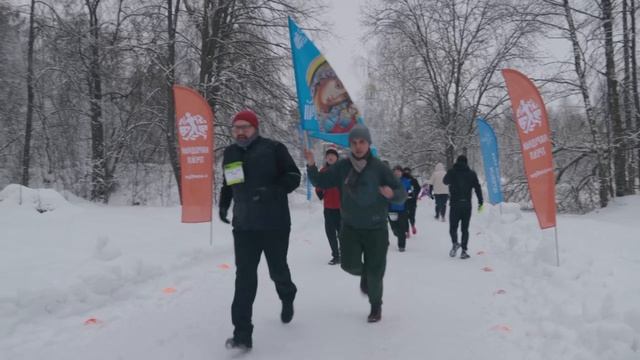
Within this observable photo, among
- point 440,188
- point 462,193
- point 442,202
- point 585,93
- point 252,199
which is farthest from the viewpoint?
point 585,93

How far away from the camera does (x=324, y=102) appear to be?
19.4ft

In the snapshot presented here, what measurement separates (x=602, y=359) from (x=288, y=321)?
264 centimetres

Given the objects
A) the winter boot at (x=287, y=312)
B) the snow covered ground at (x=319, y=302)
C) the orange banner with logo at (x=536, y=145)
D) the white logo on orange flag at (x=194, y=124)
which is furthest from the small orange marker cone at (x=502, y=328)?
the white logo on orange flag at (x=194, y=124)

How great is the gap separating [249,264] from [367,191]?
1331 millimetres

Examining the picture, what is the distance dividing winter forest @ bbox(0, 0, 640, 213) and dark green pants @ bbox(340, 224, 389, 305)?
12700mm

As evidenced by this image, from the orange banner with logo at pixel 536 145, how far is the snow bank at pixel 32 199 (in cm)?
1111

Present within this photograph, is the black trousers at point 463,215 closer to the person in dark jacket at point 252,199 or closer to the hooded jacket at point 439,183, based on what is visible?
the person in dark jacket at point 252,199

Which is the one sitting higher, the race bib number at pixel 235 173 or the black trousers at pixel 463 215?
the race bib number at pixel 235 173

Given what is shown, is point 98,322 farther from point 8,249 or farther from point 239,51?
point 239,51

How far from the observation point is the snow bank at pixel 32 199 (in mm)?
12156

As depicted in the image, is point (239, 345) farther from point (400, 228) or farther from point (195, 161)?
point (195, 161)

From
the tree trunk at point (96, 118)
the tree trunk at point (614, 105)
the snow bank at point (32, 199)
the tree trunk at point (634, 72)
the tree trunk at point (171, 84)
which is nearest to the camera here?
the snow bank at point (32, 199)

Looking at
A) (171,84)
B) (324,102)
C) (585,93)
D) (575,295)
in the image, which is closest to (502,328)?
(575,295)

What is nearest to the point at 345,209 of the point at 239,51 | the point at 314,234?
the point at 314,234
